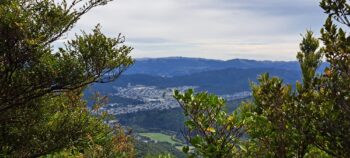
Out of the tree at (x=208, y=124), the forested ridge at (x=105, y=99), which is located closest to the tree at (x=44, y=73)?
the forested ridge at (x=105, y=99)

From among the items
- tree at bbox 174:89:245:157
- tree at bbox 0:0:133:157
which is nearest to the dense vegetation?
tree at bbox 174:89:245:157

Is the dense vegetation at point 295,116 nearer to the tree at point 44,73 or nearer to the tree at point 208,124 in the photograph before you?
the tree at point 208,124

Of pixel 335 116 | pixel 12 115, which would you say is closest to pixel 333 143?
pixel 335 116

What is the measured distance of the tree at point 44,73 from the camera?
12.8m

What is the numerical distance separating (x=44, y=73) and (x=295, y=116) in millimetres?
9936

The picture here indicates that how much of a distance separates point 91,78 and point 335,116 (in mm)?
10527

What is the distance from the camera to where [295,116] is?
7.71 metres

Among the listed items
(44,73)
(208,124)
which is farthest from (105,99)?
(208,124)

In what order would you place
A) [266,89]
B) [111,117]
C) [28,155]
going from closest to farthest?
[266,89] < [28,155] < [111,117]

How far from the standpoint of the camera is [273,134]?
25.0 feet

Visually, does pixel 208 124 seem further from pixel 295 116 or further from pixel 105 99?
pixel 105 99

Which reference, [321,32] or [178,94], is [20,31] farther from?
[321,32]

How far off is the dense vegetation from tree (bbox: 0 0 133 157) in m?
6.78

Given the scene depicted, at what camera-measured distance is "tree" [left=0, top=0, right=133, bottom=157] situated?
505 inches
